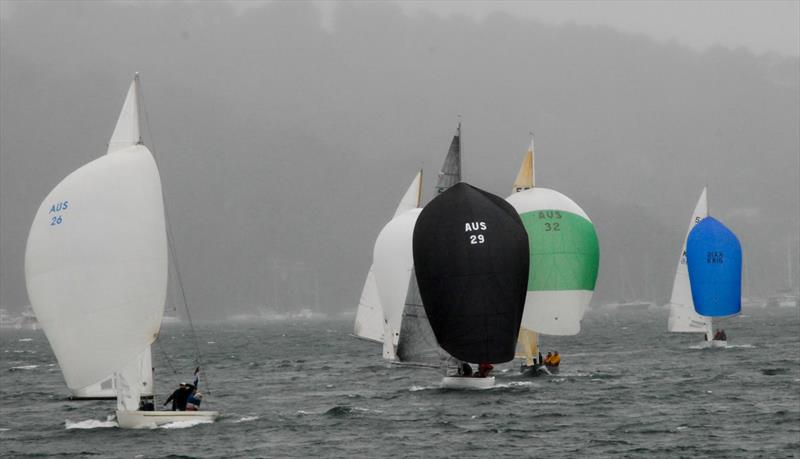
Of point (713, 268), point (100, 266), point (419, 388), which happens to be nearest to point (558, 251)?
point (419, 388)

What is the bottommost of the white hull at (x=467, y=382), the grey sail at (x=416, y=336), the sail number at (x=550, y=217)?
the white hull at (x=467, y=382)

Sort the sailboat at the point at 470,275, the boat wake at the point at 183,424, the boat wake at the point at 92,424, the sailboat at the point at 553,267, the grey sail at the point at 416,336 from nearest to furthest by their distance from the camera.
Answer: the boat wake at the point at 183,424 → the boat wake at the point at 92,424 → the sailboat at the point at 470,275 → the grey sail at the point at 416,336 → the sailboat at the point at 553,267

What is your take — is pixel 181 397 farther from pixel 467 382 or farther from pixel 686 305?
pixel 686 305

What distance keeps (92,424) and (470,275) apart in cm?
1565

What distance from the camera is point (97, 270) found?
39.3 m

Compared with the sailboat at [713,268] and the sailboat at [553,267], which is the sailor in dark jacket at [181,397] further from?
the sailboat at [713,268]

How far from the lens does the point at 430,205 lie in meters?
52.2

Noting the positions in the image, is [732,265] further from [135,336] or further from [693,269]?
[135,336]

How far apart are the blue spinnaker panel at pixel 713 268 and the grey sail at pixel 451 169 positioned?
3265 cm

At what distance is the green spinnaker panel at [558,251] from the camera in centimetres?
6331

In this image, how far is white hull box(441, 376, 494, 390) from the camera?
5509 centimetres

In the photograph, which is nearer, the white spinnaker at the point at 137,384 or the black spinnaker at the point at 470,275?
the white spinnaker at the point at 137,384

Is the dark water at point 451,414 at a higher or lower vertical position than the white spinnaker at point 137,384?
lower

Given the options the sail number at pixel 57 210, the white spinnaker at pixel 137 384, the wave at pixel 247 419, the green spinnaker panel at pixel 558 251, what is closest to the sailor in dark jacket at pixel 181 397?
the white spinnaker at pixel 137 384
